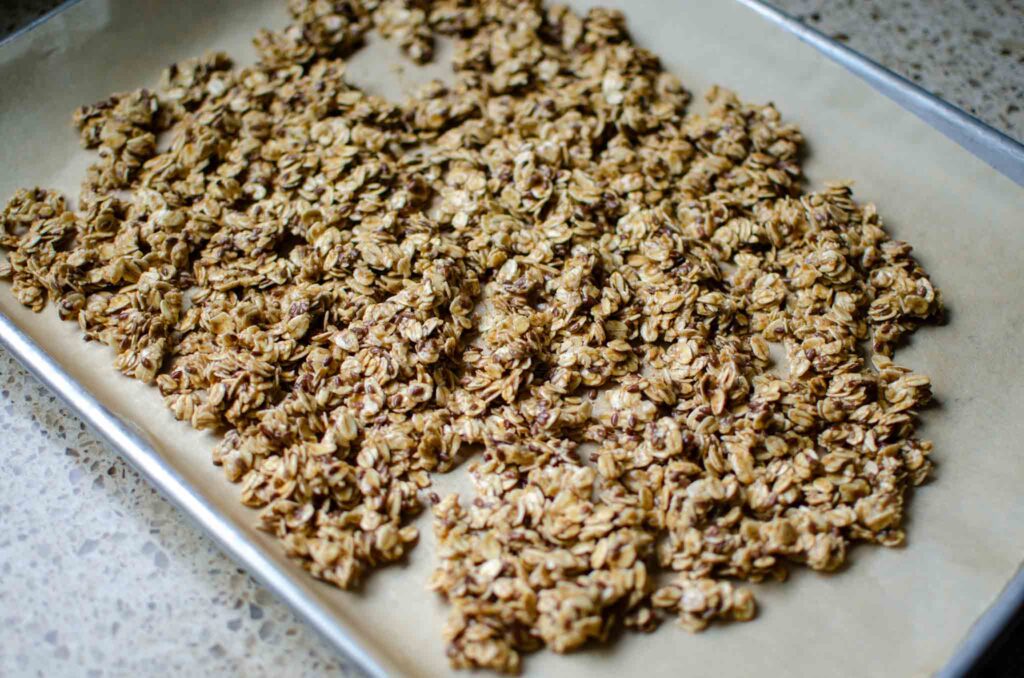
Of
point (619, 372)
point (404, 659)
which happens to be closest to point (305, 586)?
point (404, 659)

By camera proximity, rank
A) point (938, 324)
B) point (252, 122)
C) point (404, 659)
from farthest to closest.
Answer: point (252, 122), point (938, 324), point (404, 659)

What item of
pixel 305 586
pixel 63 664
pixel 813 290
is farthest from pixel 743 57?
pixel 63 664

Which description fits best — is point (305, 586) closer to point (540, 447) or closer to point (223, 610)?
point (223, 610)

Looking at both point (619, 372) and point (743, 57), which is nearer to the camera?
point (619, 372)

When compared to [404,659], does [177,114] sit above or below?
above

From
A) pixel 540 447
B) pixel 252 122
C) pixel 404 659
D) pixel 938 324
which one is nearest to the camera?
pixel 404 659

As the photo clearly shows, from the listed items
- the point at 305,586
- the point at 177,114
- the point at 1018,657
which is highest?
the point at 177,114
